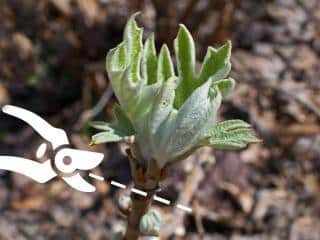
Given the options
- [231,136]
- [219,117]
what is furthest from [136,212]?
[219,117]

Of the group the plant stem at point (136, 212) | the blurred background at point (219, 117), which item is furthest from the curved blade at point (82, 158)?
the blurred background at point (219, 117)

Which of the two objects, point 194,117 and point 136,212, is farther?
point 136,212

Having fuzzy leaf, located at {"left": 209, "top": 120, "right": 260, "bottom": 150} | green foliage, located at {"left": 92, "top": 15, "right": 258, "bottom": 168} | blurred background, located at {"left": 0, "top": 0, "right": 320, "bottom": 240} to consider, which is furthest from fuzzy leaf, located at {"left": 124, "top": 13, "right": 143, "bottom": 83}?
blurred background, located at {"left": 0, "top": 0, "right": 320, "bottom": 240}

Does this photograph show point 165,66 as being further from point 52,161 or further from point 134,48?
point 52,161

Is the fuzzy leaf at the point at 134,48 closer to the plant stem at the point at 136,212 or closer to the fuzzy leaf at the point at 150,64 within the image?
the fuzzy leaf at the point at 150,64

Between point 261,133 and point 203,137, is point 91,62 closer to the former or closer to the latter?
point 261,133

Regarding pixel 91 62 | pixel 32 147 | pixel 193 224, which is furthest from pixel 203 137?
pixel 91 62
